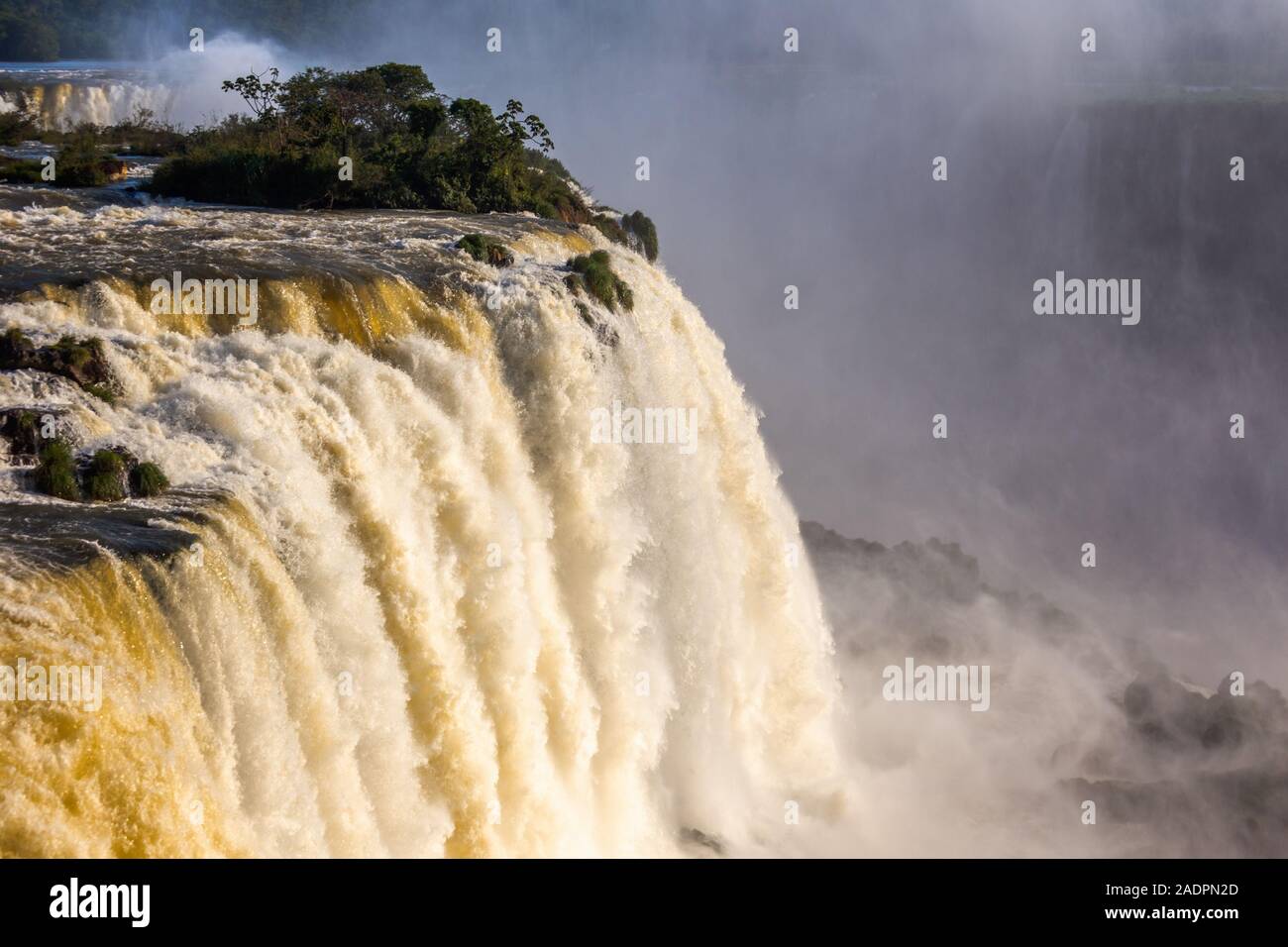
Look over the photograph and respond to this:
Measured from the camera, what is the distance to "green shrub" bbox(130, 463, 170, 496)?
8836mm

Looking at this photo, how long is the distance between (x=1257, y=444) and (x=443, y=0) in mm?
76863

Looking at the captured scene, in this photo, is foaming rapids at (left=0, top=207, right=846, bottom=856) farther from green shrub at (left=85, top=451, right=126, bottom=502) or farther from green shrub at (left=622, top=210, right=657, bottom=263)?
green shrub at (left=622, top=210, right=657, bottom=263)

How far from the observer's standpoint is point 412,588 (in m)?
10.4

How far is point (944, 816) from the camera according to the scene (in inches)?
753

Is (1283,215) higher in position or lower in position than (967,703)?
higher

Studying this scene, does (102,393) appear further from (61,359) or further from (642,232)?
(642,232)

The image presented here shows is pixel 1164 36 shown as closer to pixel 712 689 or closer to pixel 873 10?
pixel 873 10

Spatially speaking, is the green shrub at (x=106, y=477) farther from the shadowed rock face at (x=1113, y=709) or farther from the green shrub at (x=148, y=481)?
the shadowed rock face at (x=1113, y=709)

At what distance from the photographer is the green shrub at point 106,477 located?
28.6 ft

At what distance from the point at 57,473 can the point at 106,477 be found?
33 cm

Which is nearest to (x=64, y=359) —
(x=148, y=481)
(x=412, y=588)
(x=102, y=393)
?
(x=102, y=393)

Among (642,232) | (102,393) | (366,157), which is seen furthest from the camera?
(642,232)

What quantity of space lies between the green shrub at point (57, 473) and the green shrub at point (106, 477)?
0.10 meters

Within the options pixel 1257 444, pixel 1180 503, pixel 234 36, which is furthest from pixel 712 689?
pixel 234 36
